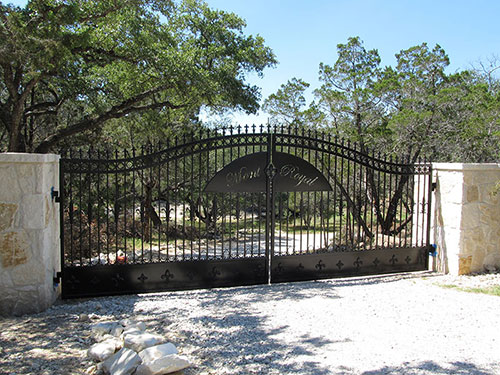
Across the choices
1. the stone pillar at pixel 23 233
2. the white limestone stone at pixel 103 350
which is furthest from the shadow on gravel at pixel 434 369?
the stone pillar at pixel 23 233

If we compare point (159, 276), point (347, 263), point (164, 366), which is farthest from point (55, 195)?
point (347, 263)

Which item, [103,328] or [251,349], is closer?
[251,349]

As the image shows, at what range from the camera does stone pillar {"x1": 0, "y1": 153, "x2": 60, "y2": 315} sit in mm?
4855

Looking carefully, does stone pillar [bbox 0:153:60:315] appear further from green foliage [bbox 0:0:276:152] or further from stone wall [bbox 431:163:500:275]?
stone wall [bbox 431:163:500:275]

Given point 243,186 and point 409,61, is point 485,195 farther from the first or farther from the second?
point 409,61

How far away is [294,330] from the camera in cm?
446

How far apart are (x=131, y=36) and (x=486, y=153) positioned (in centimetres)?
1092

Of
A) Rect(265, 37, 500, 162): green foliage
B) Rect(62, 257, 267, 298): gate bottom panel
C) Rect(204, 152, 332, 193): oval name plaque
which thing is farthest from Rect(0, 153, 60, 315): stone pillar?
Rect(265, 37, 500, 162): green foliage

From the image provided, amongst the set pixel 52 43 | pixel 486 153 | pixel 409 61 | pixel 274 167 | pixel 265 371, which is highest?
pixel 409 61

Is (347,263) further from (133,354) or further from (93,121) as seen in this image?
(93,121)

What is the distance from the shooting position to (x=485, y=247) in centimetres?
705

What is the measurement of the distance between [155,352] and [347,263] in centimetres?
410

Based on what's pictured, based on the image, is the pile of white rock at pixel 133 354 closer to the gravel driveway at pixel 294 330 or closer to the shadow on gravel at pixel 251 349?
the gravel driveway at pixel 294 330

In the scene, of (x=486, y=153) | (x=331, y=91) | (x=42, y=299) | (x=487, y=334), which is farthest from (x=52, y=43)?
(x=486, y=153)
